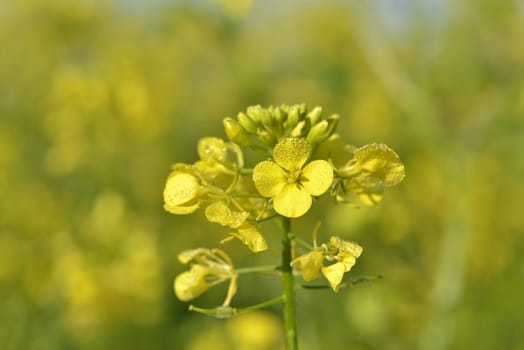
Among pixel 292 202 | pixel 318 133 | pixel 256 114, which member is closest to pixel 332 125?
pixel 318 133


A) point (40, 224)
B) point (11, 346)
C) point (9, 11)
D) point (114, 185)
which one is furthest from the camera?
point (9, 11)

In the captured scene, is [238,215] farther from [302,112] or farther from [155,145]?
[155,145]

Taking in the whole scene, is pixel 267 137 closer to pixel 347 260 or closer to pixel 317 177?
pixel 317 177

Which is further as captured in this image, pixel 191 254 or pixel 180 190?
pixel 191 254

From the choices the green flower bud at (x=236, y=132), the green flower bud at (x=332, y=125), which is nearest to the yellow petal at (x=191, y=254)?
the green flower bud at (x=236, y=132)

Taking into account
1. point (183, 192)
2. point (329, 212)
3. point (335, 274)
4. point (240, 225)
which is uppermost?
point (329, 212)

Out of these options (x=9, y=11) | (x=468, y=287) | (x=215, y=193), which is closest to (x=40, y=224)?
(x=468, y=287)

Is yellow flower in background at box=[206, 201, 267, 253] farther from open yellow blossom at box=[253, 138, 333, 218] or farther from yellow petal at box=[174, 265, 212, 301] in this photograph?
yellow petal at box=[174, 265, 212, 301]
